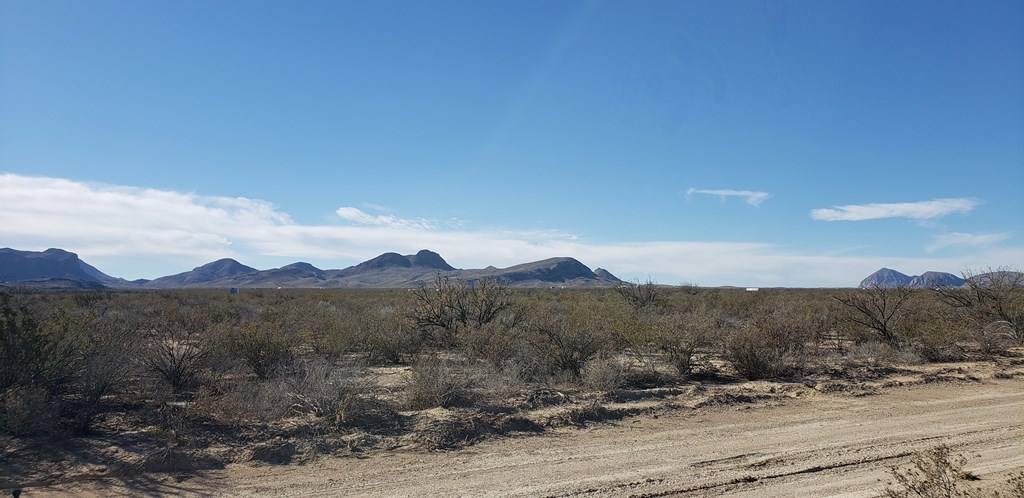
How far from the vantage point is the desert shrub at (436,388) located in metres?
11.2

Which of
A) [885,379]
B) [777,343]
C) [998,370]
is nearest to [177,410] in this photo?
[777,343]

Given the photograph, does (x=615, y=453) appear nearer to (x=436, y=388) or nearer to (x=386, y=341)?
(x=436, y=388)

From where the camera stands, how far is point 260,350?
1432 centimetres

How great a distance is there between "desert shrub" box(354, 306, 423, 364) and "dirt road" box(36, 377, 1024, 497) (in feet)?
26.9

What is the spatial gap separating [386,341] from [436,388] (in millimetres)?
6364

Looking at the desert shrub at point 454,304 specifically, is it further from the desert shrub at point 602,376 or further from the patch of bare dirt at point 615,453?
the patch of bare dirt at point 615,453

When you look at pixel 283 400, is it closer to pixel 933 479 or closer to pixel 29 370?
pixel 29 370

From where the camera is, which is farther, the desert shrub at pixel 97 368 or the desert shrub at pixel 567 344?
the desert shrub at pixel 567 344

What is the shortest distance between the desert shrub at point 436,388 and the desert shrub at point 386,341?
5.27 meters

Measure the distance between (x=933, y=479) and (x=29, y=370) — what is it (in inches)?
509

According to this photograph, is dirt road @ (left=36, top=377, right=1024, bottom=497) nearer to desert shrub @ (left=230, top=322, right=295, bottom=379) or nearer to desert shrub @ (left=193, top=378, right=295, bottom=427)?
desert shrub @ (left=193, top=378, right=295, bottom=427)

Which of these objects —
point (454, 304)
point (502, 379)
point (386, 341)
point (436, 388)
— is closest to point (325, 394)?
point (436, 388)

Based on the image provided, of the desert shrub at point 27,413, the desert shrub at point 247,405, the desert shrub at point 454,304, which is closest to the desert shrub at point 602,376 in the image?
the desert shrub at point 247,405

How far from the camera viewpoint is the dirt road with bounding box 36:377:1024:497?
7.33 meters
